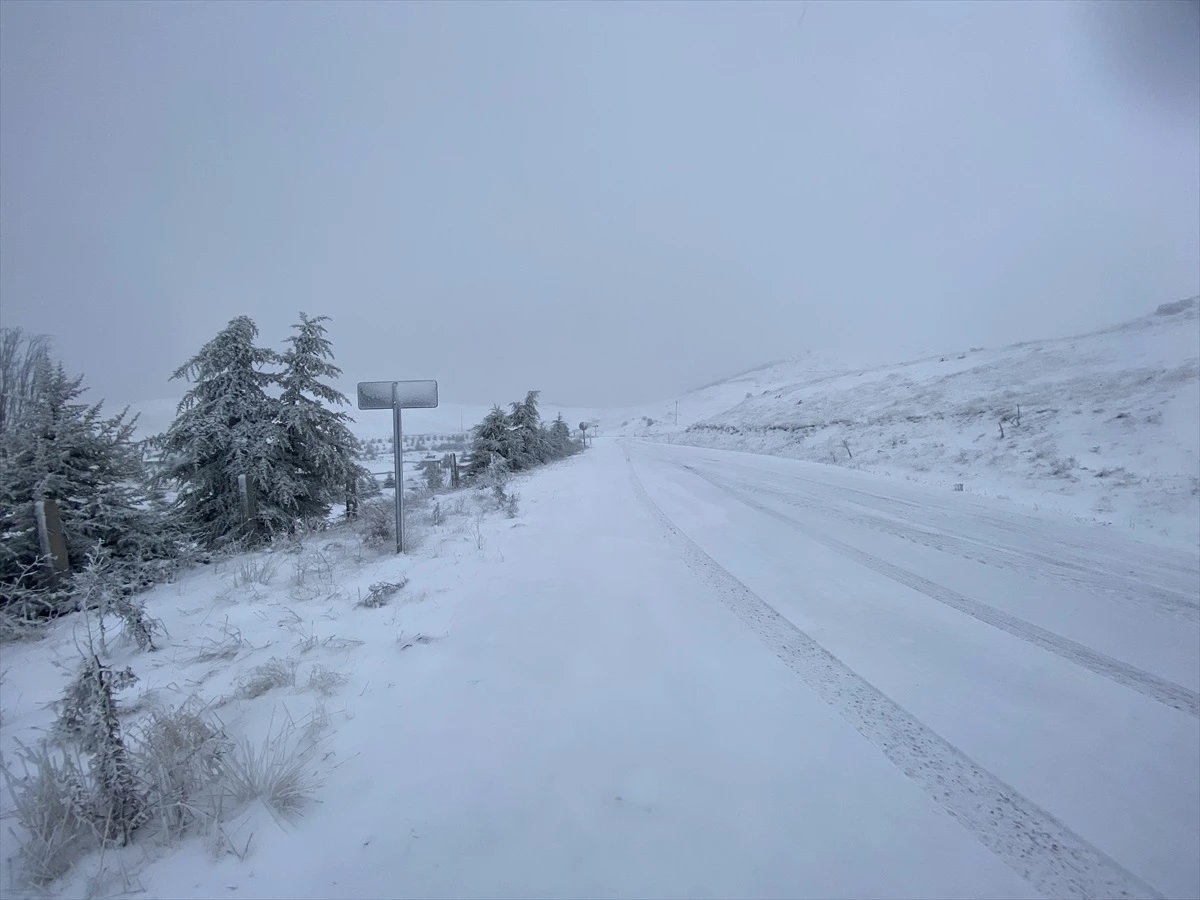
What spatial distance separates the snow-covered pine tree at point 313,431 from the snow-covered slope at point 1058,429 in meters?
14.9

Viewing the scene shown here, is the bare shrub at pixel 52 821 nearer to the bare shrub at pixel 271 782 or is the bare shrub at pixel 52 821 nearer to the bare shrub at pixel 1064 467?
the bare shrub at pixel 271 782

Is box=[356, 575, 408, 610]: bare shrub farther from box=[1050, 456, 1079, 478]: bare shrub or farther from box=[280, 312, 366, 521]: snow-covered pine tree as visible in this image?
box=[1050, 456, 1079, 478]: bare shrub

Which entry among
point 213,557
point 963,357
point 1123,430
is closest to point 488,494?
point 213,557

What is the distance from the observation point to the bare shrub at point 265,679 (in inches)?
121

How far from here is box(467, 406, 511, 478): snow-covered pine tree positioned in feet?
75.3

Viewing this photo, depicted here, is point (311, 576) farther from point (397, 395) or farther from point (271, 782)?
point (271, 782)

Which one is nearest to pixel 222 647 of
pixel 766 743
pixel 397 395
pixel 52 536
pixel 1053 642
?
pixel 397 395


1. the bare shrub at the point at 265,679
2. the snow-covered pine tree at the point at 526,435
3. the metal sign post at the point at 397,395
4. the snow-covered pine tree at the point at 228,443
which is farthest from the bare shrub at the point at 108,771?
the snow-covered pine tree at the point at 526,435

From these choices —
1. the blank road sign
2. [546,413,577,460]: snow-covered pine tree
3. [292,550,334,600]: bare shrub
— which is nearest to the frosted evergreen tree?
[292,550,334,600]: bare shrub

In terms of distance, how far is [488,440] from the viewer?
2355 cm

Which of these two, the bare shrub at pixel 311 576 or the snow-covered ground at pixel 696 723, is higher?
the bare shrub at pixel 311 576

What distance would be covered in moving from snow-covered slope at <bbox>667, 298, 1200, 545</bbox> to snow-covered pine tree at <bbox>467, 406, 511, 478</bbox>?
14321 millimetres

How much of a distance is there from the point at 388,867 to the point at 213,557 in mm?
7437

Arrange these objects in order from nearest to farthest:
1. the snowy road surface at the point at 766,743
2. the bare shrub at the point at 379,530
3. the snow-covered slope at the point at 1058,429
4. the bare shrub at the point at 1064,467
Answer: the snowy road surface at the point at 766,743, the bare shrub at the point at 379,530, the snow-covered slope at the point at 1058,429, the bare shrub at the point at 1064,467
